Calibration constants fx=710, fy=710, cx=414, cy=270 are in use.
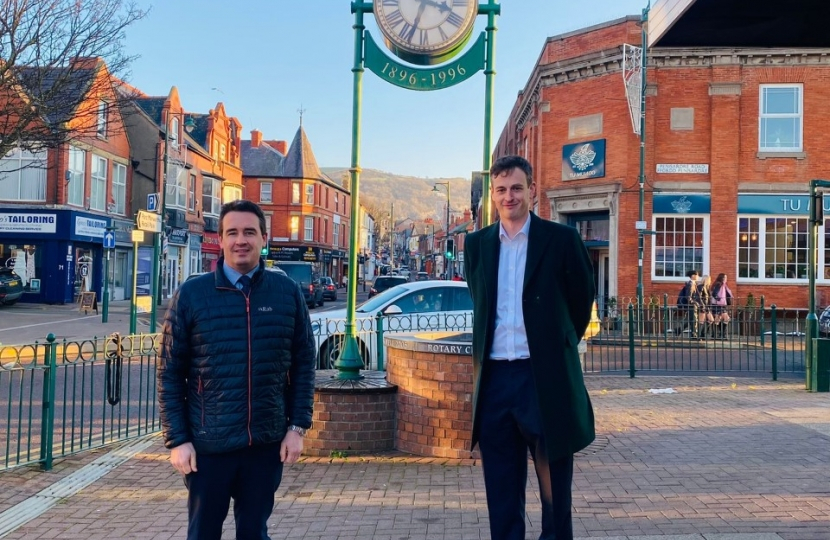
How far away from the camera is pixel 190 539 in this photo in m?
3.17

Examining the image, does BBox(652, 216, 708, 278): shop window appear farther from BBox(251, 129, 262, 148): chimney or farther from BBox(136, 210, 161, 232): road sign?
BBox(251, 129, 262, 148): chimney

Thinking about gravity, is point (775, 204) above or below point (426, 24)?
above

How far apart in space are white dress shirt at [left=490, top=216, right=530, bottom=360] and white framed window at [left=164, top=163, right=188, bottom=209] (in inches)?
1491

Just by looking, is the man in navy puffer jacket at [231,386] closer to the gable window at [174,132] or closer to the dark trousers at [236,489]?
the dark trousers at [236,489]

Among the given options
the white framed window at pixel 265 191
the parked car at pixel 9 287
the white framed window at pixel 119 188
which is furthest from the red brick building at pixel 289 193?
the parked car at pixel 9 287

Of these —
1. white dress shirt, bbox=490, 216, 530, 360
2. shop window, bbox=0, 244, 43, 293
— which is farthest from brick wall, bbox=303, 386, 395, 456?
shop window, bbox=0, 244, 43, 293

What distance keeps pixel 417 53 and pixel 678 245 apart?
18498 millimetres

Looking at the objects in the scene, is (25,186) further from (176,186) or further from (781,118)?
(781,118)

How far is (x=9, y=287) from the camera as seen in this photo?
26688 mm

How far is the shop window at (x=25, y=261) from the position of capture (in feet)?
94.7

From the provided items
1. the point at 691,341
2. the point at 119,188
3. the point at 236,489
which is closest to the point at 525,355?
the point at 236,489

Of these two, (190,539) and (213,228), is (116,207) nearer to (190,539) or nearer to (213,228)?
(213,228)

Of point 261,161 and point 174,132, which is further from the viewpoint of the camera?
point 261,161

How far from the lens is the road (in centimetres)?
1786
